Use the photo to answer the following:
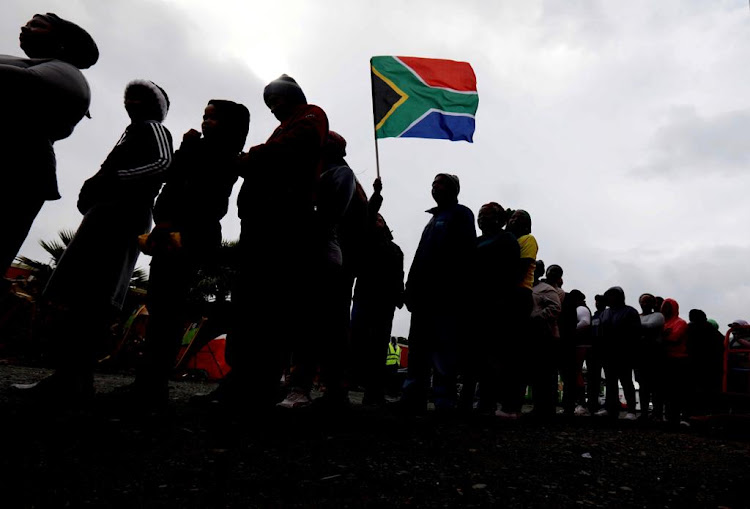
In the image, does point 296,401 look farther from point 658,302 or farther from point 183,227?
point 658,302

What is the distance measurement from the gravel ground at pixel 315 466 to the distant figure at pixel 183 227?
36 centimetres

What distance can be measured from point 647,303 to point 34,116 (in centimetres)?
792

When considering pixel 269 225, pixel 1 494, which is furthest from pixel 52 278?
pixel 1 494

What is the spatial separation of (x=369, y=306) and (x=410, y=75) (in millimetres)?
2815

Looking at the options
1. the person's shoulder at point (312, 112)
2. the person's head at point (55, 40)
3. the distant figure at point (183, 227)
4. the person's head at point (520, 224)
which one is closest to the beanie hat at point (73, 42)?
the person's head at point (55, 40)

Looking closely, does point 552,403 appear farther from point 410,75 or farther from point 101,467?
point 101,467

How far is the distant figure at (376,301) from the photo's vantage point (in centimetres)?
511

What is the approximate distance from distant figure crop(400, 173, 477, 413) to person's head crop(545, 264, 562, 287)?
2693 mm

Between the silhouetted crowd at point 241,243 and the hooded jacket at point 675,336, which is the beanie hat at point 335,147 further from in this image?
the hooded jacket at point 675,336

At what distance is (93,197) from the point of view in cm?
307

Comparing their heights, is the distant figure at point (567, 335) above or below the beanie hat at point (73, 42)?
below

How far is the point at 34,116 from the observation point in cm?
260

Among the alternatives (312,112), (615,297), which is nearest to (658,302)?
(615,297)

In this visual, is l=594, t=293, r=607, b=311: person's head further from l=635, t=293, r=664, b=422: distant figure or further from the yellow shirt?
the yellow shirt
